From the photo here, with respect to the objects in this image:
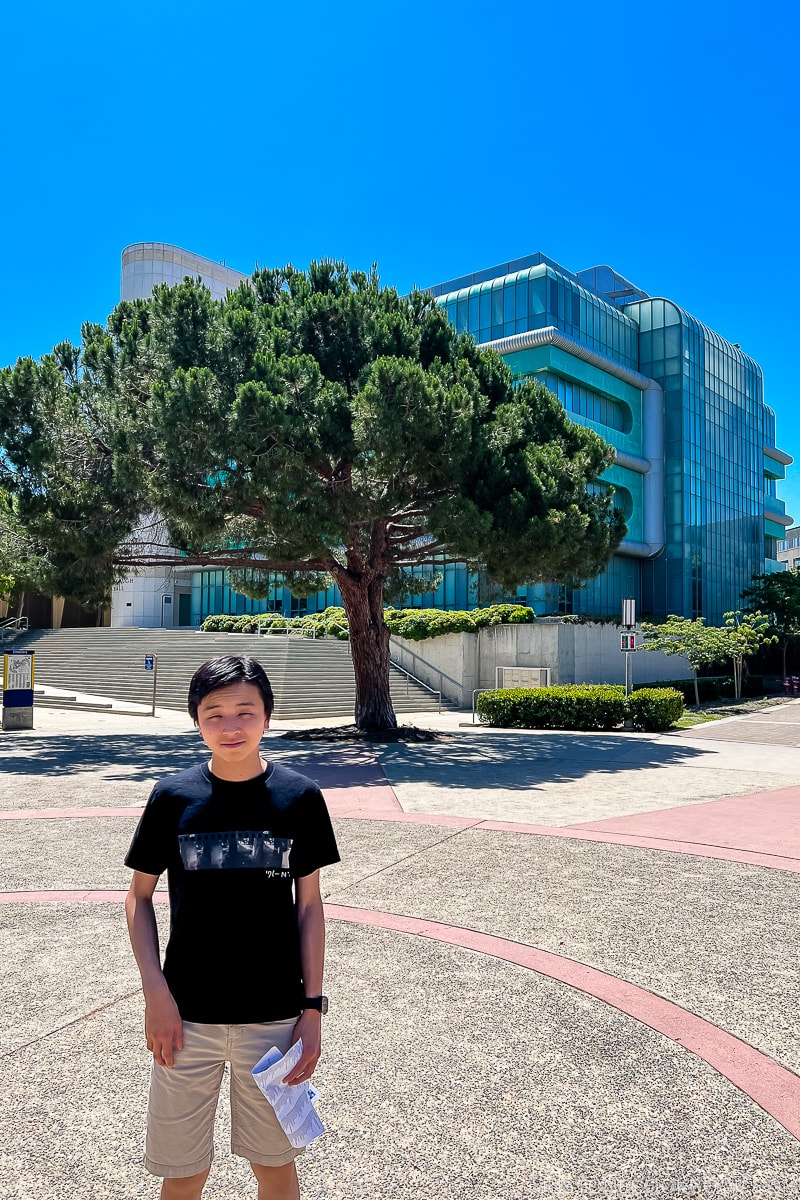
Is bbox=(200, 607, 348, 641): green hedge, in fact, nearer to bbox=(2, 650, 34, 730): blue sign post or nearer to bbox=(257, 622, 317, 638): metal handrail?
bbox=(257, 622, 317, 638): metal handrail

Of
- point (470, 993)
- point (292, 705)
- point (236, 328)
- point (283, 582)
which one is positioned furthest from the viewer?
point (292, 705)

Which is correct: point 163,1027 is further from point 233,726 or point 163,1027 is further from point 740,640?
point 740,640

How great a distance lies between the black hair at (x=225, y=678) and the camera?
230cm

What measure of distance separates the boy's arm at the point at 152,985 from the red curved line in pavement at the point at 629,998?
234cm

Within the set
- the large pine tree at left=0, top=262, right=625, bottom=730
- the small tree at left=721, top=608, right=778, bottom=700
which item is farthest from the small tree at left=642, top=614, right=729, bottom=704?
the large pine tree at left=0, top=262, right=625, bottom=730

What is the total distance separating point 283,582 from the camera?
2167cm

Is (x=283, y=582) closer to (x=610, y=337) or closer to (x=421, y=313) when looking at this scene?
(x=421, y=313)

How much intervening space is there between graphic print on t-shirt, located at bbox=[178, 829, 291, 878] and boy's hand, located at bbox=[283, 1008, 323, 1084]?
362mm

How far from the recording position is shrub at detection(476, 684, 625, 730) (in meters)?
19.7

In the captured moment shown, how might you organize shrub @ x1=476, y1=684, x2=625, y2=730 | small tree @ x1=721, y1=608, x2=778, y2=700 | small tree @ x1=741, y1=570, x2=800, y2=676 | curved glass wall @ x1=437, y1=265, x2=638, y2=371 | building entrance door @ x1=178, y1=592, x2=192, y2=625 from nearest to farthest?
shrub @ x1=476, y1=684, x2=625, y2=730
small tree @ x1=721, y1=608, x2=778, y2=700
curved glass wall @ x1=437, y1=265, x2=638, y2=371
small tree @ x1=741, y1=570, x2=800, y2=676
building entrance door @ x1=178, y1=592, x2=192, y2=625

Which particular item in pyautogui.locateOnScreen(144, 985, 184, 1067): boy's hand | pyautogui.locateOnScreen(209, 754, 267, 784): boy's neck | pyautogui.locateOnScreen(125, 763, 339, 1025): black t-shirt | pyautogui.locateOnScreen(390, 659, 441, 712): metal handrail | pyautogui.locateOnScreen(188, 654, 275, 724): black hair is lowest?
pyautogui.locateOnScreen(390, 659, 441, 712): metal handrail

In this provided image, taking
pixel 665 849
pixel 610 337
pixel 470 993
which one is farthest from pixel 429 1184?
pixel 610 337

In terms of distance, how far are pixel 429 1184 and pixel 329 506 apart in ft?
40.8

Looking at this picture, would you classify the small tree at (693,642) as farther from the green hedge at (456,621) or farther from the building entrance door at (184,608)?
the building entrance door at (184,608)
